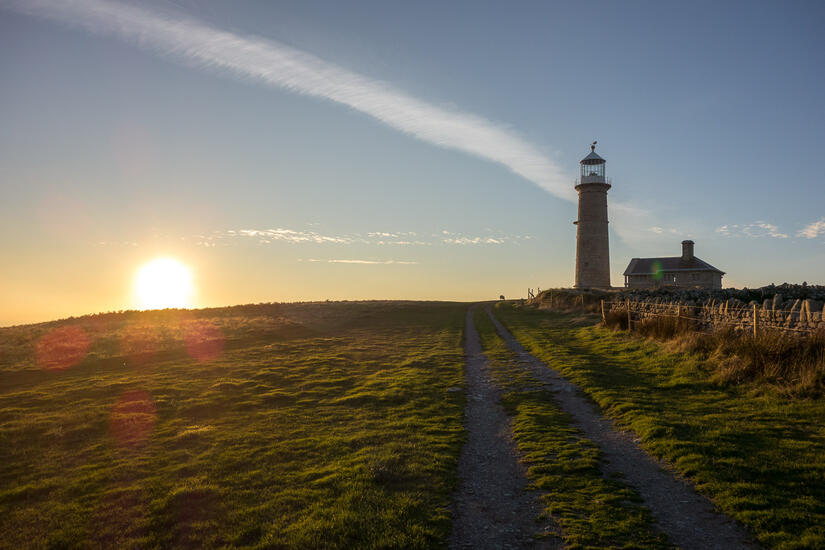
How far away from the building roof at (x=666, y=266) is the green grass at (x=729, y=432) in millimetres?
Answer: 52684

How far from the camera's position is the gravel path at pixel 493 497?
22.5 feet

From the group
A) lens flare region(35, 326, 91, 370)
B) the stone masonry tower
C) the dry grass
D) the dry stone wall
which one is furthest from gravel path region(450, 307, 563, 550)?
the stone masonry tower

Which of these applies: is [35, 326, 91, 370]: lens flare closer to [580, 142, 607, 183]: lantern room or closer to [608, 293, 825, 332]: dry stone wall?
[608, 293, 825, 332]: dry stone wall

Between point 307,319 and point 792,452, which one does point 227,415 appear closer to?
point 792,452

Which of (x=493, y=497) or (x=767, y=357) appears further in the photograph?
(x=767, y=357)

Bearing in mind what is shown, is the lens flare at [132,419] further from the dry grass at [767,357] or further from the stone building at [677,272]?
the stone building at [677,272]

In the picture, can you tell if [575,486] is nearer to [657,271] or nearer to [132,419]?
[132,419]

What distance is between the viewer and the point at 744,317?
17.4 m

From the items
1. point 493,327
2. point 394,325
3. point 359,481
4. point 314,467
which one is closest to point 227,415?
point 314,467

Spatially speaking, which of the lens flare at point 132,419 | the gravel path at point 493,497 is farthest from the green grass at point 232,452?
the gravel path at point 493,497

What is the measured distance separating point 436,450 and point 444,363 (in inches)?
450

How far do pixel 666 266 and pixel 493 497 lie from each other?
6802 centimetres

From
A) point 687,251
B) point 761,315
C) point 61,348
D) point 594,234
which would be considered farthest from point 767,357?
point 687,251

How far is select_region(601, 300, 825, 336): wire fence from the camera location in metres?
14.6
